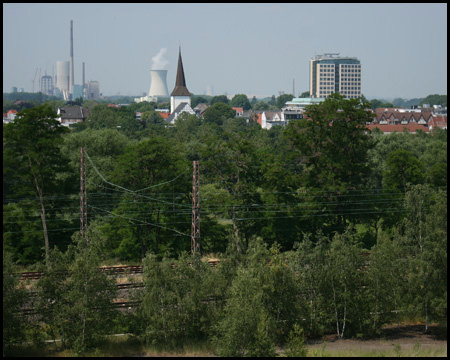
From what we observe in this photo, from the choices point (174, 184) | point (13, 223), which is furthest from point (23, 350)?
point (174, 184)

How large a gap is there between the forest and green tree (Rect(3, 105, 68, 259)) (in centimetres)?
7

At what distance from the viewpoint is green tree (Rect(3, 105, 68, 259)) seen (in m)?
29.6

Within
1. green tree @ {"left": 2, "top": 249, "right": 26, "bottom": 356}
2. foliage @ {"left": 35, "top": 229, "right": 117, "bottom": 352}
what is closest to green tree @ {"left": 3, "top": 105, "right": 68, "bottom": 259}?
foliage @ {"left": 35, "top": 229, "right": 117, "bottom": 352}

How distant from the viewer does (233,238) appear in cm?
2247

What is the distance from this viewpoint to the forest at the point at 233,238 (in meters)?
19.3

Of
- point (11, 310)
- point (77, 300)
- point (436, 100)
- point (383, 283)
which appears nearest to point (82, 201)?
point (77, 300)

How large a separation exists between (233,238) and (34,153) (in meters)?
12.0

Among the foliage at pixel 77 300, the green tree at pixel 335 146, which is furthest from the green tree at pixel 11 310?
the green tree at pixel 335 146

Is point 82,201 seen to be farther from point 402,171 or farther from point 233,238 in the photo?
point 402,171

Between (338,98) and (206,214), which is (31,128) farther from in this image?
(338,98)

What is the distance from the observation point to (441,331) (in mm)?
21656

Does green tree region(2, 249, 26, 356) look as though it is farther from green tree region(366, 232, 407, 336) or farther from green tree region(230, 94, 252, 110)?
green tree region(230, 94, 252, 110)

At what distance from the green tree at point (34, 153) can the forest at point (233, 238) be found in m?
0.07

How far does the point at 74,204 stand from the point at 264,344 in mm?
21618
